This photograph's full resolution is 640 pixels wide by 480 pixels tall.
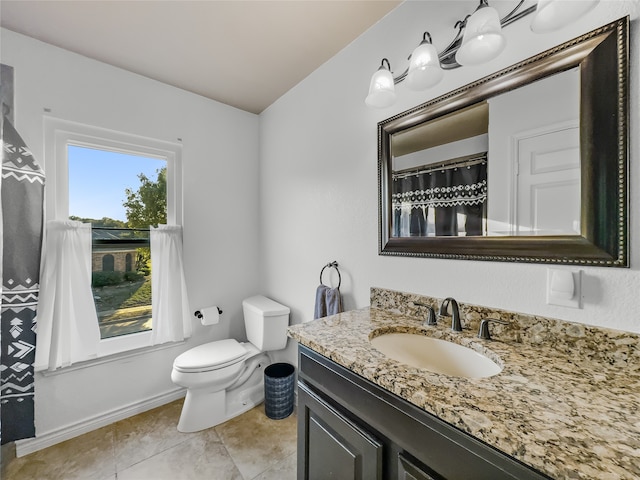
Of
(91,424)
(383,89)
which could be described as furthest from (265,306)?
(383,89)

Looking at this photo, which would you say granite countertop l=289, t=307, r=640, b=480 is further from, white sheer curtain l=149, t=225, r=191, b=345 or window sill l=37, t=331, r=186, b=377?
window sill l=37, t=331, r=186, b=377

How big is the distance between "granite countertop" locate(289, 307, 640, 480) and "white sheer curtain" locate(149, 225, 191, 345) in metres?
1.44

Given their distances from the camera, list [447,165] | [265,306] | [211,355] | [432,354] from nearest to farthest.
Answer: [432,354] → [447,165] → [211,355] → [265,306]

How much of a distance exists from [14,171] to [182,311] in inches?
48.9

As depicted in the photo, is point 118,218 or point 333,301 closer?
point 333,301

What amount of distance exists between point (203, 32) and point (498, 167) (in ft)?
5.57

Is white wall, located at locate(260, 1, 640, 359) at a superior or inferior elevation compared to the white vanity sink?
superior

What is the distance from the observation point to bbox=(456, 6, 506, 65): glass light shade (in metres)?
0.88

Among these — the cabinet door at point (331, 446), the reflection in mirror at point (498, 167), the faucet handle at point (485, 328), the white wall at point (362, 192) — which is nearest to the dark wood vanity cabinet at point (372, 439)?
the cabinet door at point (331, 446)

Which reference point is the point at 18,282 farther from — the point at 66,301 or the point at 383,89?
the point at 383,89

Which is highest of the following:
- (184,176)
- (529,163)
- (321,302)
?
(184,176)

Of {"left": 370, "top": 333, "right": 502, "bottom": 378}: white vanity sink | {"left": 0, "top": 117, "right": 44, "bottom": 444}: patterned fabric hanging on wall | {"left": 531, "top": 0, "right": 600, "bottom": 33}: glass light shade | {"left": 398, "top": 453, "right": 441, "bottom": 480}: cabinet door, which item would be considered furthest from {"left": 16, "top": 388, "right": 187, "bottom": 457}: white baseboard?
{"left": 531, "top": 0, "right": 600, "bottom": 33}: glass light shade

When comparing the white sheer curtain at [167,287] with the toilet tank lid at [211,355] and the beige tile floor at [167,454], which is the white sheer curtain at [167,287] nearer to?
the toilet tank lid at [211,355]

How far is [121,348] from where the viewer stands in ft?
6.15
